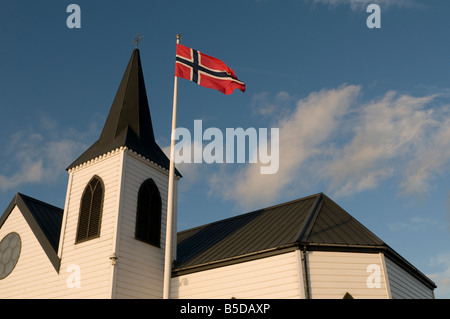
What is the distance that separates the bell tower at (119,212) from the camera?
19.5m

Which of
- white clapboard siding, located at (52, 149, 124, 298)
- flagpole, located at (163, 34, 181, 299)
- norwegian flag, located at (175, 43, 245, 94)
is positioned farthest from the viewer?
white clapboard siding, located at (52, 149, 124, 298)

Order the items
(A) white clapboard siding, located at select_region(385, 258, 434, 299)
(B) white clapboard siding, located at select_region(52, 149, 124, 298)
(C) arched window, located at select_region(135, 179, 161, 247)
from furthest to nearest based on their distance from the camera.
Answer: (C) arched window, located at select_region(135, 179, 161, 247) < (B) white clapboard siding, located at select_region(52, 149, 124, 298) < (A) white clapboard siding, located at select_region(385, 258, 434, 299)

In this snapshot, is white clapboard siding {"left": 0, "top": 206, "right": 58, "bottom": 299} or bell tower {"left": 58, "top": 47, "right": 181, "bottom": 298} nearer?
bell tower {"left": 58, "top": 47, "right": 181, "bottom": 298}

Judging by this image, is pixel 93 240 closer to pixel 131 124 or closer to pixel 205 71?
pixel 131 124

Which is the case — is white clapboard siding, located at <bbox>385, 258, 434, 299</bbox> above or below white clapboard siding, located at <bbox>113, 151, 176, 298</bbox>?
below

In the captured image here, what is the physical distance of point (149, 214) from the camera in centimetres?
2186

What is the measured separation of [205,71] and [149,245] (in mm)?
9283

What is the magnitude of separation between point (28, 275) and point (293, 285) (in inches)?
A: 524

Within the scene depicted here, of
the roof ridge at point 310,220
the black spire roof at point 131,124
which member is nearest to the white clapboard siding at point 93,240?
the black spire roof at point 131,124

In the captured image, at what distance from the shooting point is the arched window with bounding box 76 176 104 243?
2070 cm

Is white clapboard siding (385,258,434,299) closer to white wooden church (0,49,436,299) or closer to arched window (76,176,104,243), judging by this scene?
white wooden church (0,49,436,299)

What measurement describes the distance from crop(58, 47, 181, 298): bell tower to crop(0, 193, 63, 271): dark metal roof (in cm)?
73

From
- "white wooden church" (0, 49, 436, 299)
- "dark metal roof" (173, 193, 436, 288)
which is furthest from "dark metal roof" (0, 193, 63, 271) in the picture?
"dark metal roof" (173, 193, 436, 288)
